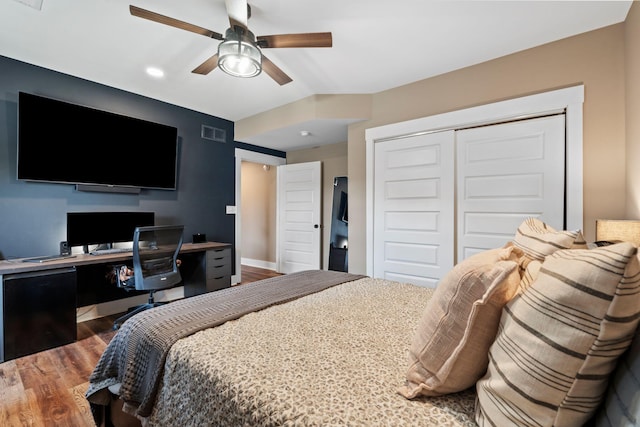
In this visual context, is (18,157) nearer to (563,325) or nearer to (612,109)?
(563,325)

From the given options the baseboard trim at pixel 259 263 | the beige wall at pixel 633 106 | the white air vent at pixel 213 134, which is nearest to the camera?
the beige wall at pixel 633 106

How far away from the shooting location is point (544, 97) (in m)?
2.41

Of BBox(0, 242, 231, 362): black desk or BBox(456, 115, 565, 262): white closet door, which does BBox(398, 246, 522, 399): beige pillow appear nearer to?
BBox(456, 115, 565, 262): white closet door

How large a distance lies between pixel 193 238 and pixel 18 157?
1.90m

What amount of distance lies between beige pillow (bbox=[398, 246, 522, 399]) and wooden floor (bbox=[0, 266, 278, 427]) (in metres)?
1.91

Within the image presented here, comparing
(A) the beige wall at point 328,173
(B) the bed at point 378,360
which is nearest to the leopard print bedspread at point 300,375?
(B) the bed at point 378,360

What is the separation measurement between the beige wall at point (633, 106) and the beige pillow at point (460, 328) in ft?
6.30

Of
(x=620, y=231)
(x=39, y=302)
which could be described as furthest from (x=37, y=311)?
(x=620, y=231)

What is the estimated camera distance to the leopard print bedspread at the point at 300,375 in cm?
74

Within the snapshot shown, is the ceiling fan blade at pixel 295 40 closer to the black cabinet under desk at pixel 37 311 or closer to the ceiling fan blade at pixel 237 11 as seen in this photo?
the ceiling fan blade at pixel 237 11

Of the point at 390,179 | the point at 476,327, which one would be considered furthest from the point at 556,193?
the point at 476,327

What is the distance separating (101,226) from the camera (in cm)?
306

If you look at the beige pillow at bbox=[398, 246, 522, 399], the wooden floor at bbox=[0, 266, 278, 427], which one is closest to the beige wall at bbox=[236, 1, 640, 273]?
the beige pillow at bbox=[398, 246, 522, 399]

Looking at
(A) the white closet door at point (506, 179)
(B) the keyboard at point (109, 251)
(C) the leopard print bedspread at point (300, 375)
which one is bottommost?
(C) the leopard print bedspread at point (300, 375)
